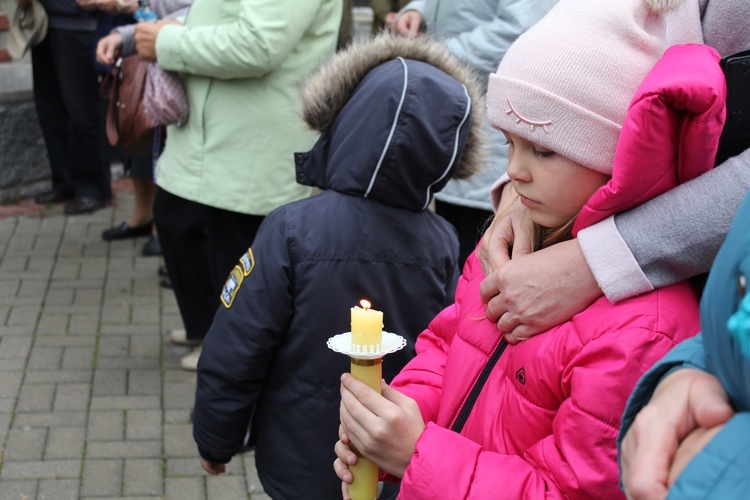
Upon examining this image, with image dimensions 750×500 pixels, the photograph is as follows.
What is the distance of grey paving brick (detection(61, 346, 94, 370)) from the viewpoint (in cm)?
446

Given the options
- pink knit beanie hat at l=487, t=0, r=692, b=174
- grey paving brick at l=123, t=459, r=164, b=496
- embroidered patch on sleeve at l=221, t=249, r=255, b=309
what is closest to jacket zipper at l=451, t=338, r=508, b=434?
pink knit beanie hat at l=487, t=0, r=692, b=174

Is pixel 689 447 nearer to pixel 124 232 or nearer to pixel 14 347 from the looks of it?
pixel 14 347

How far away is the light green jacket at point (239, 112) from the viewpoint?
3623 mm

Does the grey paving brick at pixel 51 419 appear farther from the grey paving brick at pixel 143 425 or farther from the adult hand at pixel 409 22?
the adult hand at pixel 409 22

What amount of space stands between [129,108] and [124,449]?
1.39m

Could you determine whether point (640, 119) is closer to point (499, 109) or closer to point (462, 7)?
point (499, 109)

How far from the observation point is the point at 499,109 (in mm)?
1606

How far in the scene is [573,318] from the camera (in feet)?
4.89

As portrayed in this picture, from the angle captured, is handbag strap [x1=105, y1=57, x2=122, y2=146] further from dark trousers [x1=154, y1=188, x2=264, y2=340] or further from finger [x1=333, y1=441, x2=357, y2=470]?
finger [x1=333, y1=441, x2=357, y2=470]

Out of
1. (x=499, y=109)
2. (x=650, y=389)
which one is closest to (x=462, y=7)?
A: (x=499, y=109)

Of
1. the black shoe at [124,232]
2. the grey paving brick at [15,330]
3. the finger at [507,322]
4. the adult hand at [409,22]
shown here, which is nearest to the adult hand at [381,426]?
the finger at [507,322]

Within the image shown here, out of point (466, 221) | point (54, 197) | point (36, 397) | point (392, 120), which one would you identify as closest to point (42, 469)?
point (36, 397)

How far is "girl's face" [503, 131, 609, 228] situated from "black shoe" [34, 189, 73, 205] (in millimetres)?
5715

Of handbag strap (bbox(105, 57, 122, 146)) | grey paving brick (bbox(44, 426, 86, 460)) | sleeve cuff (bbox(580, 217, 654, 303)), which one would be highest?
sleeve cuff (bbox(580, 217, 654, 303))
